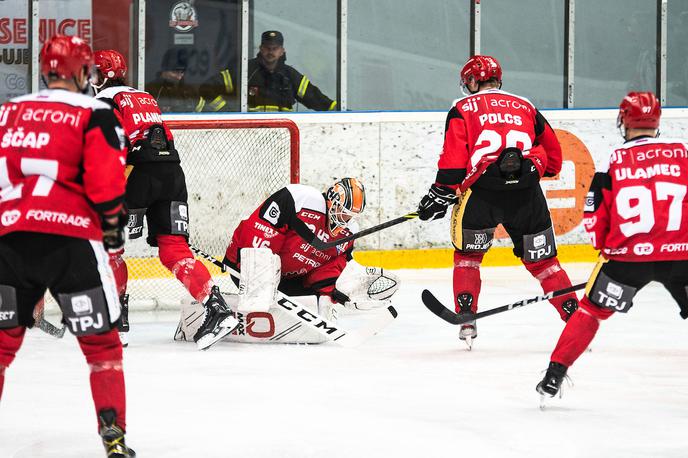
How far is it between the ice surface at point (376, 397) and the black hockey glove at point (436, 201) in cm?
50

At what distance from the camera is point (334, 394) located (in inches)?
151

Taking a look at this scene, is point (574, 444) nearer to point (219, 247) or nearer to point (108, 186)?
point (108, 186)

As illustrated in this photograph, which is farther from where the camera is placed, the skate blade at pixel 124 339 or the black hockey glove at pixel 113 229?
the skate blade at pixel 124 339

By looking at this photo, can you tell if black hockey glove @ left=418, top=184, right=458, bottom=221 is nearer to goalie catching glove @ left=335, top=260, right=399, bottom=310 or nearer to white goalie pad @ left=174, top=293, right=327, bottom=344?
goalie catching glove @ left=335, top=260, right=399, bottom=310

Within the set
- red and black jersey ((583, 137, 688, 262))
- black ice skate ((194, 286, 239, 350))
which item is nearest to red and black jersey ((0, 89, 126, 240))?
red and black jersey ((583, 137, 688, 262))

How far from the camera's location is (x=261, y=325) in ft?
15.6

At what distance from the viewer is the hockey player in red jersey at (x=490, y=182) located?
4.54 m

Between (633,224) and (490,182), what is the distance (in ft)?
3.91

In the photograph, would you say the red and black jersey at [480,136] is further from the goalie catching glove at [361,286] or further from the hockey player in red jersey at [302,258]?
the goalie catching glove at [361,286]

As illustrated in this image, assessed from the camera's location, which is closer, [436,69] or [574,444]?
[574,444]

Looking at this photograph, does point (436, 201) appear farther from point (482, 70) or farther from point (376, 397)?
point (376, 397)

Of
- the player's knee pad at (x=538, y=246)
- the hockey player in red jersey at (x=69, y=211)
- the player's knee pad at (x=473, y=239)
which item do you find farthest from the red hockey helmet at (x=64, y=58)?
the player's knee pad at (x=538, y=246)

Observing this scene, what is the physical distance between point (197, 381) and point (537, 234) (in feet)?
4.53

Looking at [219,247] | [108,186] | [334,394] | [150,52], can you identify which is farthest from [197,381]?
[150,52]
